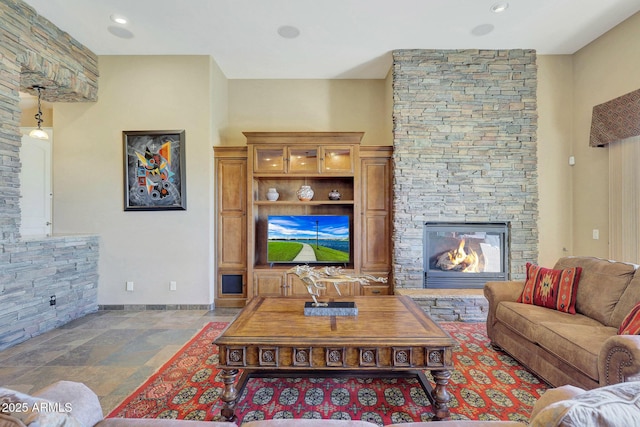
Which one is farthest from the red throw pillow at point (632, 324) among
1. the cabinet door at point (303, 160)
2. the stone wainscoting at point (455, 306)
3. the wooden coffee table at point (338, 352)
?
the cabinet door at point (303, 160)

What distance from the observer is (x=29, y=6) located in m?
2.97

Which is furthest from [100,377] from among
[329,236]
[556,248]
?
[556,248]

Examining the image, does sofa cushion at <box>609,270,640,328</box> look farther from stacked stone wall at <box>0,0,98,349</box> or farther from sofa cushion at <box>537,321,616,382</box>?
stacked stone wall at <box>0,0,98,349</box>

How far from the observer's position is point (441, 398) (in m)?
1.69

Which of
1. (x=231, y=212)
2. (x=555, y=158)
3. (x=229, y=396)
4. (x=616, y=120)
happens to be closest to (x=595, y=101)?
(x=616, y=120)

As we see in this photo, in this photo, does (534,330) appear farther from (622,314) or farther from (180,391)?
(180,391)

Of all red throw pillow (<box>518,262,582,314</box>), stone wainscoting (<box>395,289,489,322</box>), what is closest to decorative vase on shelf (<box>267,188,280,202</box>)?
stone wainscoting (<box>395,289,489,322</box>)

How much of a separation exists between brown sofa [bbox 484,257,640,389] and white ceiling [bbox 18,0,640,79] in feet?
8.96

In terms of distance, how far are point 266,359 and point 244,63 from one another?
392cm

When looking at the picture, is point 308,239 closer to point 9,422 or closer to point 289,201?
point 289,201

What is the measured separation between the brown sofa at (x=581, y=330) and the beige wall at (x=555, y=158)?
153 centimetres

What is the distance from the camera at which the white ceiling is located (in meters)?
2.94

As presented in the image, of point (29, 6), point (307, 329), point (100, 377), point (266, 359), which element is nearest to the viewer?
point (266, 359)

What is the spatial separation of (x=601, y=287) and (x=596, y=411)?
2196 mm
